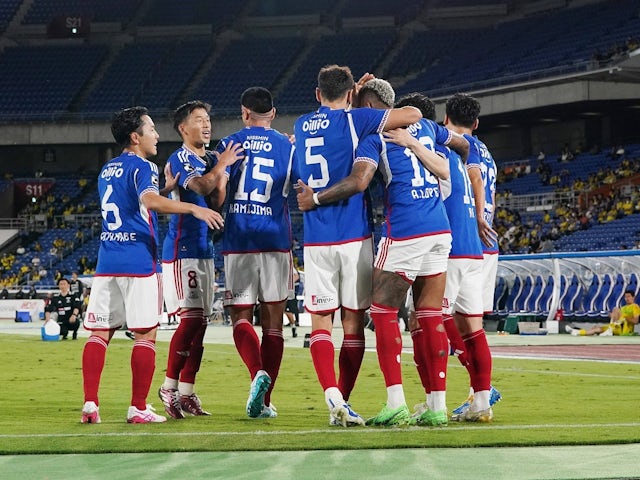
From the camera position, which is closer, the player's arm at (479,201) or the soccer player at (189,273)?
the player's arm at (479,201)

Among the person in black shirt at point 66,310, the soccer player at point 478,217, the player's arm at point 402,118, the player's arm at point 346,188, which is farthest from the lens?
the person in black shirt at point 66,310

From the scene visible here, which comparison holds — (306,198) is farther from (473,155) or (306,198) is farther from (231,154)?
(473,155)

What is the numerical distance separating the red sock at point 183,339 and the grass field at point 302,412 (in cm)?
53

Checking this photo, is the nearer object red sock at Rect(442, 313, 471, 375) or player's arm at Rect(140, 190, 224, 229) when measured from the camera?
player's arm at Rect(140, 190, 224, 229)

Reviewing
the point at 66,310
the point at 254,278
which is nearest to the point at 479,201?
the point at 254,278

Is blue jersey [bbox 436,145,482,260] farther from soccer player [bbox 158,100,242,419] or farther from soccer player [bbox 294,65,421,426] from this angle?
soccer player [bbox 158,100,242,419]

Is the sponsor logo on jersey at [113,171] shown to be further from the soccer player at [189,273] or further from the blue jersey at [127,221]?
the soccer player at [189,273]

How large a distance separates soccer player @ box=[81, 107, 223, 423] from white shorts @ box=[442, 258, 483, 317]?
190 centimetres

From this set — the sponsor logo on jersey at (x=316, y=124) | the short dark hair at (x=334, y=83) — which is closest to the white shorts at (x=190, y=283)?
the sponsor logo on jersey at (x=316, y=124)

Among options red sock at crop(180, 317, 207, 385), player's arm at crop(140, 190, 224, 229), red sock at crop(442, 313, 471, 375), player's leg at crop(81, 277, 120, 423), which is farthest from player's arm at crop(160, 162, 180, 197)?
red sock at crop(442, 313, 471, 375)

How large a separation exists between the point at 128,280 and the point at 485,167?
10.5 feet

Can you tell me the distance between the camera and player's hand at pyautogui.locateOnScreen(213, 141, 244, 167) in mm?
9362

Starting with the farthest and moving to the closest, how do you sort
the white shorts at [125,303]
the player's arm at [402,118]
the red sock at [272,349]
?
the red sock at [272,349]
the white shorts at [125,303]
the player's arm at [402,118]

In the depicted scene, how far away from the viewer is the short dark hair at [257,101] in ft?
31.9
